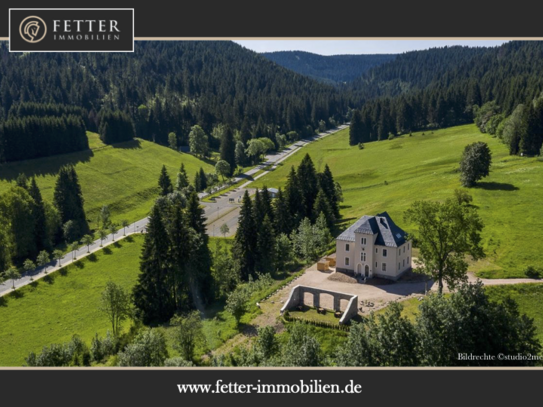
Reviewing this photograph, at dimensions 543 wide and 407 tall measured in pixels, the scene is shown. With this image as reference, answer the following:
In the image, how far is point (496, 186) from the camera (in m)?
89.6

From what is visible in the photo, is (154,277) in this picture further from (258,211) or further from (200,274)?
(258,211)

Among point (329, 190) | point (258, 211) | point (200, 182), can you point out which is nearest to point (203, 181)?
point (200, 182)

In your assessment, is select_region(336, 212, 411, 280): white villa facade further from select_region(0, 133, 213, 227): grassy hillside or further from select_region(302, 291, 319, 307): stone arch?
select_region(0, 133, 213, 227): grassy hillside

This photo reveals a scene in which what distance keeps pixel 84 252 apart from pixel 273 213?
124 ft

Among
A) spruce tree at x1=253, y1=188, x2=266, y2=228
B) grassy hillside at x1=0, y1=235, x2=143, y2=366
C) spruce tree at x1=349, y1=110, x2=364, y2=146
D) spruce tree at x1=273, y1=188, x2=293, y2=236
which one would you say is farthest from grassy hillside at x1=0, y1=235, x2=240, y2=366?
spruce tree at x1=349, y1=110, x2=364, y2=146

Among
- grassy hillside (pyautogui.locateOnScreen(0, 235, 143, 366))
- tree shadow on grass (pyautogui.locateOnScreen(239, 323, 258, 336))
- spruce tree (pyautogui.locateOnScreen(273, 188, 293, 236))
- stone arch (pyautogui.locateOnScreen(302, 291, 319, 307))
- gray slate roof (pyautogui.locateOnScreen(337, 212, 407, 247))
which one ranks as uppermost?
gray slate roof (pyautogui.locateOnScreen(337, 212, 407, 247))

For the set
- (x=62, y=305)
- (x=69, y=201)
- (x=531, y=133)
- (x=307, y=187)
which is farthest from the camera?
(x=69, y=201)

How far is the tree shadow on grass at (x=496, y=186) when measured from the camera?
288 feet

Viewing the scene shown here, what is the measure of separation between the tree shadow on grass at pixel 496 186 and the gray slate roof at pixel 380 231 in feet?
99.2

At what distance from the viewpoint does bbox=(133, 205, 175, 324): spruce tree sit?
66.6m

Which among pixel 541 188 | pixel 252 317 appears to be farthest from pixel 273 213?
pixel 541 188
